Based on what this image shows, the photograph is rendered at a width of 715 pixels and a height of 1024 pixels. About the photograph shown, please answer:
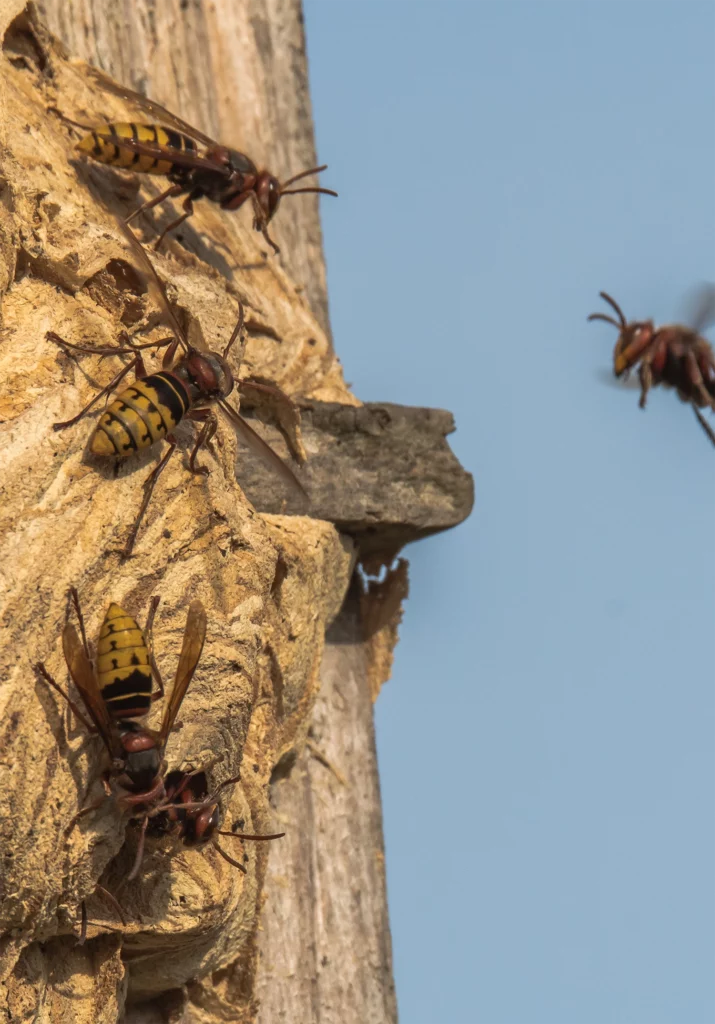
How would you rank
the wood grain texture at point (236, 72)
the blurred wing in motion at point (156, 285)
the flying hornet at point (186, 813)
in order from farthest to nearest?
the wood grain texture at point (236, 72) < the blurred wing in motion at point (156, 285) < the flying hornet at point (186, 813)

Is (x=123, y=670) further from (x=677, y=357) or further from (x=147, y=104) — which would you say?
(x=677, y=357)

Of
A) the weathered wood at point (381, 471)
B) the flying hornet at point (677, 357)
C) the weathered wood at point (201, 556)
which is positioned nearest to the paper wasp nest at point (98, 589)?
the weathered wood at point (201, 556)

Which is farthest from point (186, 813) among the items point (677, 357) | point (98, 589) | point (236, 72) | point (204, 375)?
point (677, 357)

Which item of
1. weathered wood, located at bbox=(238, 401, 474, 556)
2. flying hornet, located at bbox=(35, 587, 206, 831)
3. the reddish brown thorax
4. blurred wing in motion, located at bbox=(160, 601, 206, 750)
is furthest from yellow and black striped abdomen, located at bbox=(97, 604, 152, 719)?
weathered wood, located at bbox=(238, 401, 474, 556)

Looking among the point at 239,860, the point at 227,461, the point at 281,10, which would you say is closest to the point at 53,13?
the point at 281,10

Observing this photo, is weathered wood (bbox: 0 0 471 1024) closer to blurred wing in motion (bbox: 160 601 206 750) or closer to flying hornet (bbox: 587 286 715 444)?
blurred wing in motion (bbox: 160 601 206 750)

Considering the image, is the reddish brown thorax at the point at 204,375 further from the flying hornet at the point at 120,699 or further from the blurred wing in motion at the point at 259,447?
the flying hornet at the point at 120,699
